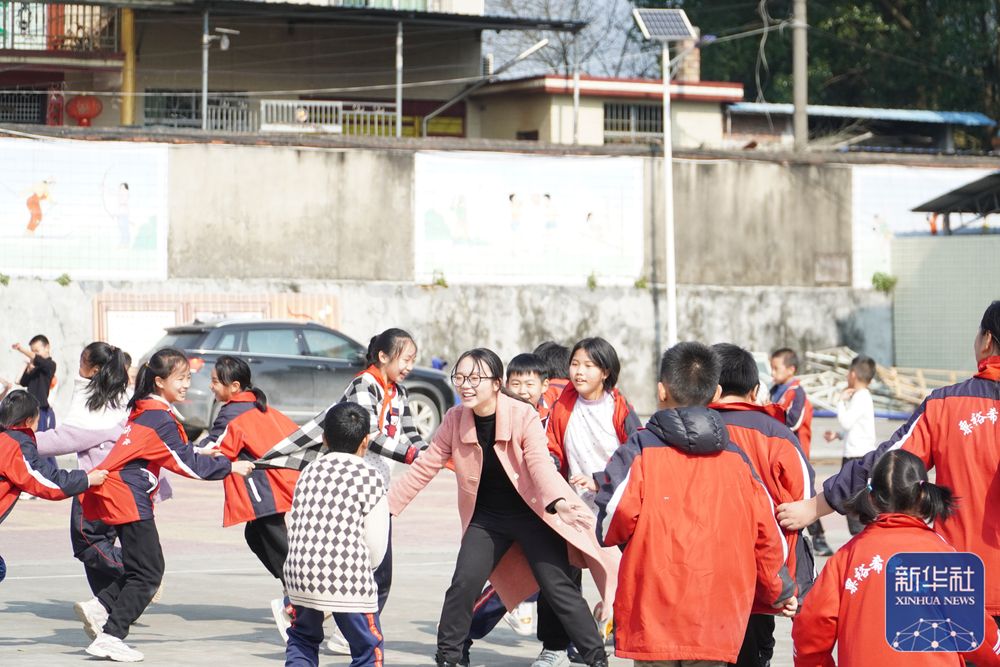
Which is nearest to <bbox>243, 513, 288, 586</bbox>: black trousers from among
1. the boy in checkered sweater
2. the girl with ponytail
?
the girl with ponytail

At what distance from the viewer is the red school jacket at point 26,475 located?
787cm

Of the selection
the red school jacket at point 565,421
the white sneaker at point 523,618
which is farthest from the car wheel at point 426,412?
the red school jacket at point 565,421

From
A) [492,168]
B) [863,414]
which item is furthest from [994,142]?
[863,414]

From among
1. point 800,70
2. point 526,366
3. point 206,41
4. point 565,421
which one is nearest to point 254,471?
point 526,366

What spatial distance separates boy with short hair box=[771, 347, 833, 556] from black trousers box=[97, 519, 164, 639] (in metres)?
5.44

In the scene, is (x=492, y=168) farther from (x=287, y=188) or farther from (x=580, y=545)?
(x=580, y=545)

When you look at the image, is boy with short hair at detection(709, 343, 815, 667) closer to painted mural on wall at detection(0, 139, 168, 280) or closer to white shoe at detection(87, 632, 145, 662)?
white shoe at detection(87, 632, 145, 662)

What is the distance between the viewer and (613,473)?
19.0 feet

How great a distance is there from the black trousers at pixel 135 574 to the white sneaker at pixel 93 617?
0.19 feet

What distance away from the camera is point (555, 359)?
10.1 m

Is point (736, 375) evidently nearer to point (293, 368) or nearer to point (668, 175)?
point (293, 368)

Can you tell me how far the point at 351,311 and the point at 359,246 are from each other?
1.12 meters

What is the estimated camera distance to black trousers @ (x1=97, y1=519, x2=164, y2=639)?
27.7 feet

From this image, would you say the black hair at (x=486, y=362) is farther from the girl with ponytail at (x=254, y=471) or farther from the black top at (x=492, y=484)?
the girl with ponytail at (x=254, y=471)
